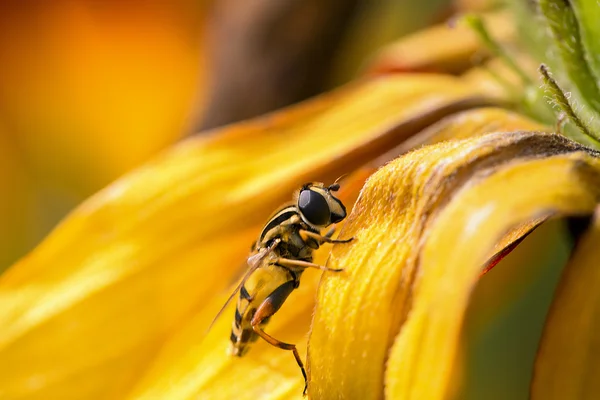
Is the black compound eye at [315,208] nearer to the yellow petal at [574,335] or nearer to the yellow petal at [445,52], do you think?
the yellow petal at [574,335]

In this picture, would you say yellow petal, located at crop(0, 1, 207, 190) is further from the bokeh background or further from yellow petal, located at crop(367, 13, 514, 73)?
yellow petal, located at crop(367, 13, 514, 73)

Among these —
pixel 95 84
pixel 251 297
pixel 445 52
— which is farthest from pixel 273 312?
pixel 95 84

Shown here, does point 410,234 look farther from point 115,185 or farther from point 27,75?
point 27,75

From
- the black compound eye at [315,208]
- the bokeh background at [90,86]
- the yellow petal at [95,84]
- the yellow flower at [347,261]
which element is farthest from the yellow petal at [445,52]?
the yellow petal at [95,84]

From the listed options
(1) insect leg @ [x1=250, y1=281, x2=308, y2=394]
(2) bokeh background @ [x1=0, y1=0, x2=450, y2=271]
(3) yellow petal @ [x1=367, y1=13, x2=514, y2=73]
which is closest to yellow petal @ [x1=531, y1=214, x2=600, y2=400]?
(1) insect leg @ [x1=250, y1=281, x2=308, y2=394]

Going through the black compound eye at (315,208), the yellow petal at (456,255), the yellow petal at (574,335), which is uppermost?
the black compound eye at (315,208)
